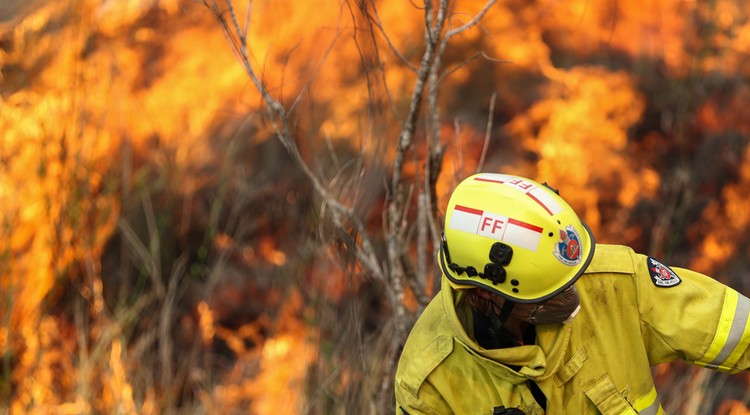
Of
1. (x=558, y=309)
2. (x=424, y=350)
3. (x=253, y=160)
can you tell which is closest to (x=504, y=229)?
(x=558, y=309)

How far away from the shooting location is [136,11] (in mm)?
7066

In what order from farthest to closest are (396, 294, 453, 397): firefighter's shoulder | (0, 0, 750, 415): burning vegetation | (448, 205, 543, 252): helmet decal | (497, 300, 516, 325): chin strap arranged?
(0, 0, 750, 415): burning vegetation → (396, 294, 453, 397): firefighter's shoulder → (497, 300, 516, 325): chin strap → (448, 205, 543, 252): helmet decal

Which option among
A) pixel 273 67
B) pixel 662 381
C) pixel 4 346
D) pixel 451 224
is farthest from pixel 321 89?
pixel 451 224

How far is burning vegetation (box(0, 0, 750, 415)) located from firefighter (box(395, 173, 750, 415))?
9.11 feet

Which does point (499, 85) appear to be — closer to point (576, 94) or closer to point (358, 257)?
point (576, 94)

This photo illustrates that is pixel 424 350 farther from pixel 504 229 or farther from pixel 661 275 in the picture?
pixel 661 275

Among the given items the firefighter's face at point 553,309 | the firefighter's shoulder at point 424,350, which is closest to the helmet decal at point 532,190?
the firefighter's face at point 553,309

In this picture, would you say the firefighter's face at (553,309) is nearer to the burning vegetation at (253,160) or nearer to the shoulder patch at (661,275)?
the shoulder patch at (661,275)

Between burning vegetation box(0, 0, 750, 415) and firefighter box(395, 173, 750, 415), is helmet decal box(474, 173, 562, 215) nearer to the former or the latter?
firefighter box(395, 173, 750, 415)

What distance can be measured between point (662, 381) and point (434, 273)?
311cm

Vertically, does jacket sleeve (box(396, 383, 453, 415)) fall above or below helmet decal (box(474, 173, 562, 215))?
below

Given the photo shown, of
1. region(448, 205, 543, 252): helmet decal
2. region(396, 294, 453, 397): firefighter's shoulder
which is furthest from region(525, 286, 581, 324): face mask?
region(396, 294, 453, 397): firefighter's shoulder

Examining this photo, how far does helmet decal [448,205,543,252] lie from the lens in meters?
2.29

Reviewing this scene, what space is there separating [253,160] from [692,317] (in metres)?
4.95
